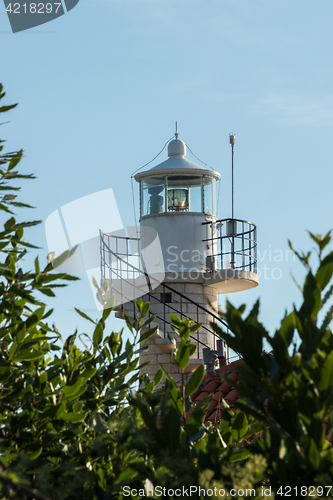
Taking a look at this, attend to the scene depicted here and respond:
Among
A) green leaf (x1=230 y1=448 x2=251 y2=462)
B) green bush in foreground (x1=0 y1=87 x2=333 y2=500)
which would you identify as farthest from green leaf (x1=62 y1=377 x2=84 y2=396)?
green leaf (x1=230 y1=448 x2=251 y2=462)

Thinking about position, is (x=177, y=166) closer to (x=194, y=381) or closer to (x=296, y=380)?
(x=194, y=381)

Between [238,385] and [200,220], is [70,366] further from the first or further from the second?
[200,220]

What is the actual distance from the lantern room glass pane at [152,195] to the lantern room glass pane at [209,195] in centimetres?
111

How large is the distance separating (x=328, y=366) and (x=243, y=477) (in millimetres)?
290

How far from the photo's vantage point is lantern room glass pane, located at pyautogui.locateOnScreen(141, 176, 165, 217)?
1514cm

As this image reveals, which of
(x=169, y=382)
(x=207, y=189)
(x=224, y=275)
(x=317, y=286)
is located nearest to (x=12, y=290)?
(x=169, y=382)

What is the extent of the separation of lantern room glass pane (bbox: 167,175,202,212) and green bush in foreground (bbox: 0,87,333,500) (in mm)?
13276

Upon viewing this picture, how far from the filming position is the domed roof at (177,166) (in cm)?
1480

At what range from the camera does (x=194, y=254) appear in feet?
48.5

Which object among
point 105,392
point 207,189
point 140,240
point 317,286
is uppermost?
point 207,189

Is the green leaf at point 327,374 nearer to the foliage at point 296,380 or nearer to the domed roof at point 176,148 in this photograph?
the foliage at point 296,380

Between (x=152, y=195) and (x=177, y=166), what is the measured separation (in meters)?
1.03

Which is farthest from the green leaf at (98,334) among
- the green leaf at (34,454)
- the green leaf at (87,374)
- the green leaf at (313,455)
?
the green leaf at (313,455)

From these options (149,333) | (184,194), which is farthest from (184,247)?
(149,333)
